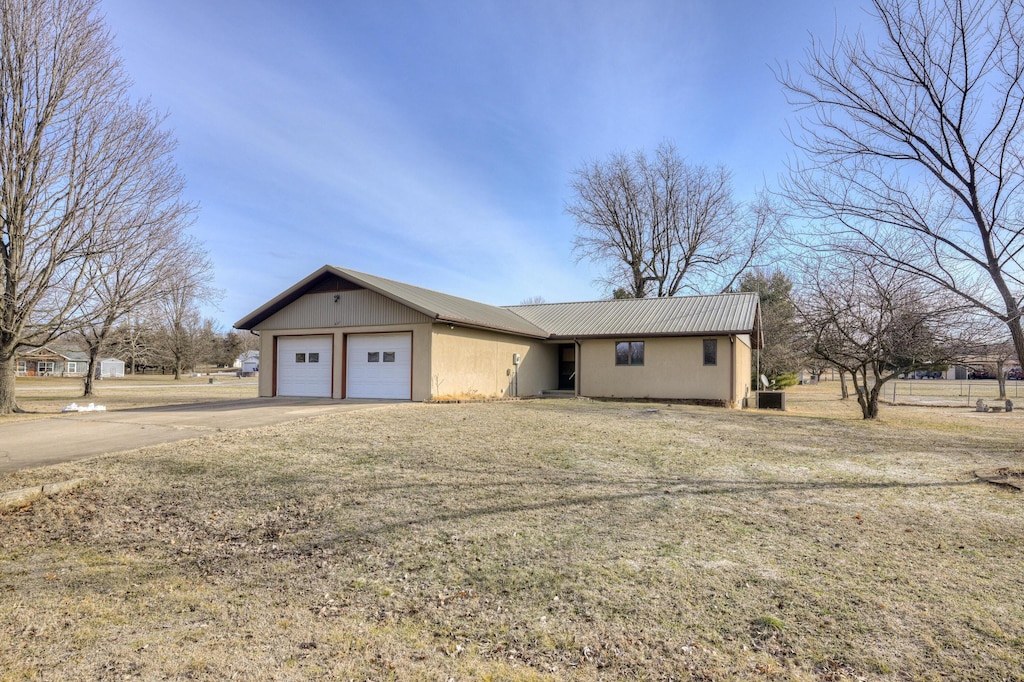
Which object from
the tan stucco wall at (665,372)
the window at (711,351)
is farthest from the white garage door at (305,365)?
the window at (711,351)

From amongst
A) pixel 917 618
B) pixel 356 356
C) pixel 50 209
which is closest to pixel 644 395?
pixel 356 356

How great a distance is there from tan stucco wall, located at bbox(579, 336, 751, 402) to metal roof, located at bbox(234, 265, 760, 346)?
0.58 metres

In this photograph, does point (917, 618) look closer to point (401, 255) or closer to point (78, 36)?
point (78, 36)

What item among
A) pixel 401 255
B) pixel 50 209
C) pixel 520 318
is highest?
pixel 401 255

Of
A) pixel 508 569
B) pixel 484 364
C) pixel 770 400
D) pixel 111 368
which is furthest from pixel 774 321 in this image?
pixel 111 368

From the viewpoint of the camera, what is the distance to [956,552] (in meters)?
4.47

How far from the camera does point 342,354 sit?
17297 mm

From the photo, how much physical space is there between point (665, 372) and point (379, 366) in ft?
33.4

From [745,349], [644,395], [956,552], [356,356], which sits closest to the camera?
[956,552]

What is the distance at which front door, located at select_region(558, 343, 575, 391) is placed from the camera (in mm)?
23781

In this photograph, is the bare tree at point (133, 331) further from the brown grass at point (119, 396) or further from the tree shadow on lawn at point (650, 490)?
the tree shadow on lawn at point (650, 490)

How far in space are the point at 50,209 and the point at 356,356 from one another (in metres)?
8.41

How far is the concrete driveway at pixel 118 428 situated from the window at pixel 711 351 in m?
11.6

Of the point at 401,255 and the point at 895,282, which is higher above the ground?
the point at 401,255
